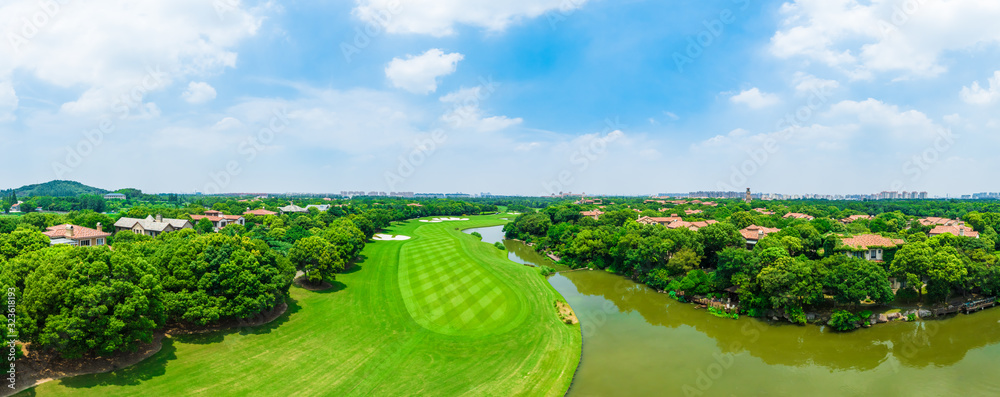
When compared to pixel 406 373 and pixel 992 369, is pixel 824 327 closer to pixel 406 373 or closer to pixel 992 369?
pixel 992 369

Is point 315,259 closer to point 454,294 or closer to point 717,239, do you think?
point 454,294

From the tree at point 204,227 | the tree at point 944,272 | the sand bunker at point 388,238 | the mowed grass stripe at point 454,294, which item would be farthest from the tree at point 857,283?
the tree at point 204,227

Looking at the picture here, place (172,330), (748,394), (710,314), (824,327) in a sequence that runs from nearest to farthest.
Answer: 1. (748,394)
2. (172,330)
3. (824,327)
4. (710,314)

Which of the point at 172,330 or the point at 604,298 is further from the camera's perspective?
the point at 604,298

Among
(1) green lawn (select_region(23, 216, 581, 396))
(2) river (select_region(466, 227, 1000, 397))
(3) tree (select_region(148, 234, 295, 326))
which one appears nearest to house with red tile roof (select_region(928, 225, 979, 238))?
(2) river (select_region(466, 227, 1000, 397))

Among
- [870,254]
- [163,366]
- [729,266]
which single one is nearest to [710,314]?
[729,266]

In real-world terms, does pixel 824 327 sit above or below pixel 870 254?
below

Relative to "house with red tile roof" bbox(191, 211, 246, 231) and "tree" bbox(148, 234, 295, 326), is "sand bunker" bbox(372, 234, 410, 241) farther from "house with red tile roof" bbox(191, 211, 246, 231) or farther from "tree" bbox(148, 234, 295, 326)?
"tree" bbox(148, 234, 295, 326)

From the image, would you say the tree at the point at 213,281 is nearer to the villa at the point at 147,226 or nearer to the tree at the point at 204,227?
the villa at the point at 147,226

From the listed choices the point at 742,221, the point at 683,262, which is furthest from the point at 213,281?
the point at 742,221
